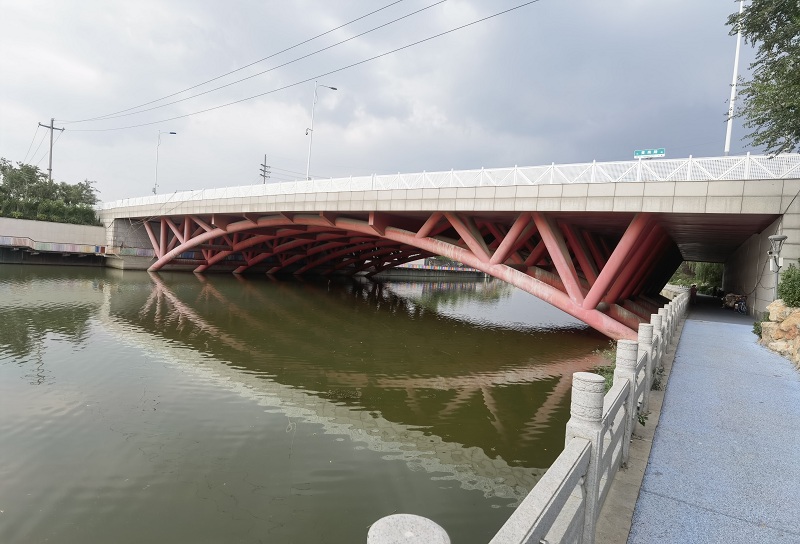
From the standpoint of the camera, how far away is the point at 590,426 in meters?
2.97

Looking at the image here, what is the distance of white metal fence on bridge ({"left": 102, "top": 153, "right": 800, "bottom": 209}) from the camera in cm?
1177

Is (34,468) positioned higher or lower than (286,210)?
lower

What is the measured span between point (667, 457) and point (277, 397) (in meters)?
6.81

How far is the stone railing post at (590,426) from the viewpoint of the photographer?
2893mm

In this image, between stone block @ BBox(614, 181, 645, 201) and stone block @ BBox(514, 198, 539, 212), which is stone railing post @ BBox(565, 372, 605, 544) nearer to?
stone block @ BBox(614, 181, 645, 201)

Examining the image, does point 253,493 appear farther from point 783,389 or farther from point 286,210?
point 286,210

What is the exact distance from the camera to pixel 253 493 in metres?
5.25

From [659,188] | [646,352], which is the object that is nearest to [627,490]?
[646,352]

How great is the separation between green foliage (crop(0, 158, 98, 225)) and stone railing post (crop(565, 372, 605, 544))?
5490 cm

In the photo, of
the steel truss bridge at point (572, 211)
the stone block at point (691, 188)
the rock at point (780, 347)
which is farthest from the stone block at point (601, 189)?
the rock at point (780, 347)

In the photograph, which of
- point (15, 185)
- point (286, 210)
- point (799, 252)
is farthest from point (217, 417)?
point (15, 185)

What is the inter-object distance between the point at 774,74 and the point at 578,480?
48.7 feet

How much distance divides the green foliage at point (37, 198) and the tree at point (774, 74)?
55382mm

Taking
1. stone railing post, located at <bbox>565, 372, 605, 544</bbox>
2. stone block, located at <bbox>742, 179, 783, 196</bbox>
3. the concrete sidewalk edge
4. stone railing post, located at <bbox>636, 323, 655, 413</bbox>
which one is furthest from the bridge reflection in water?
stone block, located at <bbox>742, 179, 783, 196</bbox>
